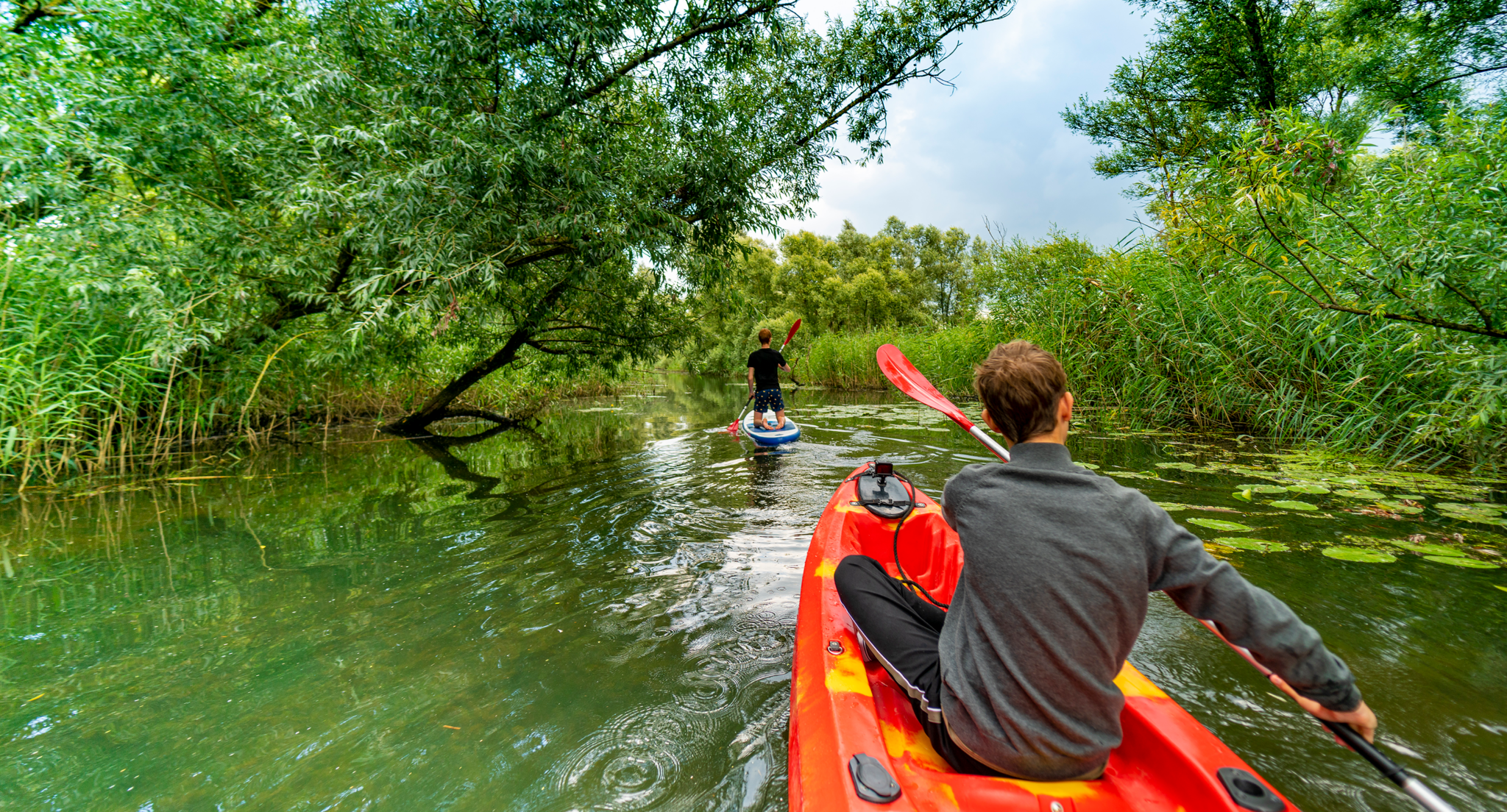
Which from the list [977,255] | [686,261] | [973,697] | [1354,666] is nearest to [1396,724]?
[1354,666]

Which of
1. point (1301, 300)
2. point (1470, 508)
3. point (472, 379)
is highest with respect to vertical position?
point (1301, 300)

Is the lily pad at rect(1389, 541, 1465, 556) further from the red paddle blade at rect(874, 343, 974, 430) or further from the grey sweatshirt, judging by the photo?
the grey sweatshirt

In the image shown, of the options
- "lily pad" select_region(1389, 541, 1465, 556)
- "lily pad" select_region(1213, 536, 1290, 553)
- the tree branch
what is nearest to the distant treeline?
"lily pad" select_region(1389, 541, 1465, 556)

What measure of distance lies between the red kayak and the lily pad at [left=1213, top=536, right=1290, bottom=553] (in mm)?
2412

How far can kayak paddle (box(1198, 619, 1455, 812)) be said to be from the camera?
3.26 ft

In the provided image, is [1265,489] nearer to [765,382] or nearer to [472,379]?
[765,382]

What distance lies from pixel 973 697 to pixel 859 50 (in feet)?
32.2

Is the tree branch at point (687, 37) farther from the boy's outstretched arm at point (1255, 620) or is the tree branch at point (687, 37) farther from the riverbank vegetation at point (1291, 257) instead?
the boy's outstretched arm at point (1255, 620)

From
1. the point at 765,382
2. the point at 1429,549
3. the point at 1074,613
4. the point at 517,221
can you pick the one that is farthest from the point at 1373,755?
the point at 765,382

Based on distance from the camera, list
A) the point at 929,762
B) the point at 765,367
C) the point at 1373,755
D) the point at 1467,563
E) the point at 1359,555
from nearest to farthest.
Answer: the point at 1373,755 → the point at 929,762 → the point at 1467,563 → the point at 1359,555 → the point at 765,367

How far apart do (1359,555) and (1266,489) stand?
53.7 inches

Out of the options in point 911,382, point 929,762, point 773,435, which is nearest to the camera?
point 929,762

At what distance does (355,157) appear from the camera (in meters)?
4.95

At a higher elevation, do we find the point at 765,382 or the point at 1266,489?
the point at 765,382
